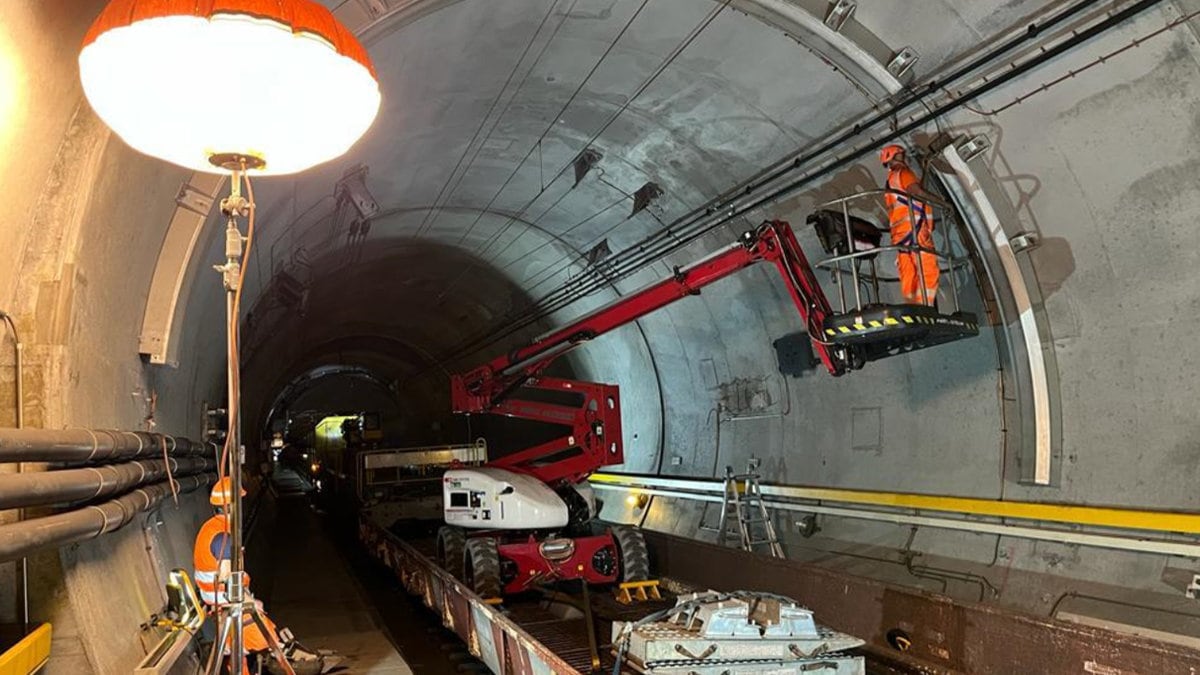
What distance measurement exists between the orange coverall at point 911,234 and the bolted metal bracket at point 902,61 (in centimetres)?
71

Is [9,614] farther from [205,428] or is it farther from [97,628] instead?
[205,428]

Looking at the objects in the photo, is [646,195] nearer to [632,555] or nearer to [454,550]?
[632,555]

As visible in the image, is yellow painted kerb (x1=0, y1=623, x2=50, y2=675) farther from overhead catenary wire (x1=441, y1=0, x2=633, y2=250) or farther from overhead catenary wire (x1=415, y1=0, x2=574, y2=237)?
overhead catenary wire (x1=441, y1=0, x2=633, y2=250)

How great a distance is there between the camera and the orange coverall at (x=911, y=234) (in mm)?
5906

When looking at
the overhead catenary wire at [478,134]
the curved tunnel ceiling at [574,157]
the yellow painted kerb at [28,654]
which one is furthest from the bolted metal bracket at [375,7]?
the yellow painted kerb at [28,654]

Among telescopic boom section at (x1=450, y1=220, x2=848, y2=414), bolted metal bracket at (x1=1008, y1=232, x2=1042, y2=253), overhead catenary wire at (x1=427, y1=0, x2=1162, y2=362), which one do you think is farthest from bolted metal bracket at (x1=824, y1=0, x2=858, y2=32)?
bolted metal bracket at (x1=1008, y1=232, x2=1042, y2=253)

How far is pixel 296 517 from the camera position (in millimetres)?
21359

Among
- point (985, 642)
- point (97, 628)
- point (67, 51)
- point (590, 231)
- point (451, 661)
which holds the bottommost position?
point (451, 661)

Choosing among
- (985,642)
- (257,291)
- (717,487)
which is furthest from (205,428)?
(985,642)

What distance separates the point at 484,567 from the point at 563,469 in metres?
1.86

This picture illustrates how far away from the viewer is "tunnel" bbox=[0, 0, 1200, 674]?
3.62 meters

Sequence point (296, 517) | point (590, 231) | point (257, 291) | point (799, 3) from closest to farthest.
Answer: point (799, 3) < point (257, 291) < point (590, 231) < point (296, 517)

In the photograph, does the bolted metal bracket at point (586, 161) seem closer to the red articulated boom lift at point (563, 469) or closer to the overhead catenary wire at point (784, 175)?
the overhead catenary wire at point (784, 175)

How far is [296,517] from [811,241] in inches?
692
